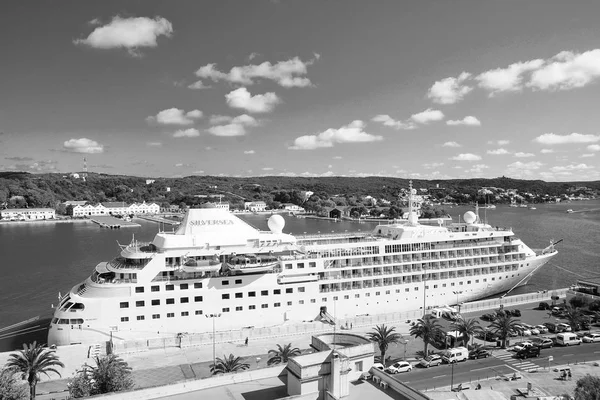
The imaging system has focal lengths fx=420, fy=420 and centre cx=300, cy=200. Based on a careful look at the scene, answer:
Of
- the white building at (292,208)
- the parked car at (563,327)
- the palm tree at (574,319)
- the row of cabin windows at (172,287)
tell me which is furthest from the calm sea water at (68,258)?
the white building at (292,208)

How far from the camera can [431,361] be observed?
19.2 meters

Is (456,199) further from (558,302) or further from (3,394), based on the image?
(3,394)

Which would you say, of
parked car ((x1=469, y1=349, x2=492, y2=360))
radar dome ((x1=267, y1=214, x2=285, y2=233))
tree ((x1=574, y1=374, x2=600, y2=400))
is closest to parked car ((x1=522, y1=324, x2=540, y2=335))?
parked car ((x1=469, y1=349, x2=492, y2=360))

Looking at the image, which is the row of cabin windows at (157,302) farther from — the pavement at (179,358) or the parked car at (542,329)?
the parked car at (542,329)

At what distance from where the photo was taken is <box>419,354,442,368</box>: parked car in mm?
19038

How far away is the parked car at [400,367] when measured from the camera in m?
18.3

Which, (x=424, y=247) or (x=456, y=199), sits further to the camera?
(x=456, y=199)

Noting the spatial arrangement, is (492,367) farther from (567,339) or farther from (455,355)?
(567,339)

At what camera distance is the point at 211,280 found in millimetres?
23453

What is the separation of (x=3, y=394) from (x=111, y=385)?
10.4 feet

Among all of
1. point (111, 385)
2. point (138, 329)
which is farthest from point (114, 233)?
point (111, 385)

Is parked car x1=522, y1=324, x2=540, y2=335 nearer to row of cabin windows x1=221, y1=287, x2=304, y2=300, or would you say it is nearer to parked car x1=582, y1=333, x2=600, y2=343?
parked car x1=582, y1=333, x2=600, y2=343

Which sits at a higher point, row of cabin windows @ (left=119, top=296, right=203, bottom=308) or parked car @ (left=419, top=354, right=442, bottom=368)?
row of cabin windows @ (left=119, top=296, right=203, bottom=308)

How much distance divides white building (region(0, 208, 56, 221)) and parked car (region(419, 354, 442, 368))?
4404 inches
